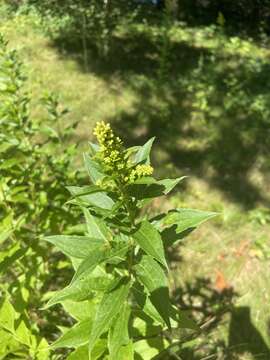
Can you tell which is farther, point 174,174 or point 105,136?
point 174,174

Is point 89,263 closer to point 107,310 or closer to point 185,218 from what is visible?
point 107,310

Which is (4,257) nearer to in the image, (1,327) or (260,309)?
(1,327)

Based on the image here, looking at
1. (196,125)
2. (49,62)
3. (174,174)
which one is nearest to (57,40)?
(49,62)

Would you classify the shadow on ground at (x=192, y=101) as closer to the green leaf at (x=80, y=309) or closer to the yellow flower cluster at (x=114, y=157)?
the green leaf at (x=80, y=309)

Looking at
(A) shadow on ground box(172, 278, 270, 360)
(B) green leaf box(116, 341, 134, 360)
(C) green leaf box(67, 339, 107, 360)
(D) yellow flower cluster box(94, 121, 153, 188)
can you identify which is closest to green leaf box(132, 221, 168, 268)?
(D) yellow flower cluster box(94, 121, 153, 188)

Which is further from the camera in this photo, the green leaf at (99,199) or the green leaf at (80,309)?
the green leaf at (80,309)

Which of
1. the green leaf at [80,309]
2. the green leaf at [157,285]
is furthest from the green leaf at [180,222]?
the green leaf at [80,309]
